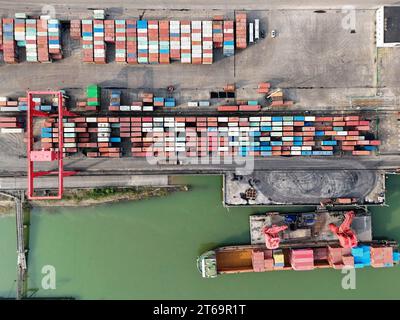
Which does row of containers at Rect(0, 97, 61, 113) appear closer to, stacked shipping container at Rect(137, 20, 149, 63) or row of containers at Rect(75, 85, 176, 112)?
row of containers at Rect(75, 85, 176, 112)

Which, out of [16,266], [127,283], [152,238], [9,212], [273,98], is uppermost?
[273,98]

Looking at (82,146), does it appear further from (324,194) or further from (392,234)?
(392,234)

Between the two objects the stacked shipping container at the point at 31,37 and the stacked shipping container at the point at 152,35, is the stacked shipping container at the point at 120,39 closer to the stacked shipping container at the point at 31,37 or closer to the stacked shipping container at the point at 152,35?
the stacked shipping container at the point at 152,35

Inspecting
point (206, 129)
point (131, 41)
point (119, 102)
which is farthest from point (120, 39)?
point (206, 129)

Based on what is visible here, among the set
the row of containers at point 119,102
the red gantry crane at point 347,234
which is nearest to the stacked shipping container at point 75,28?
the row of containers at point 119,102

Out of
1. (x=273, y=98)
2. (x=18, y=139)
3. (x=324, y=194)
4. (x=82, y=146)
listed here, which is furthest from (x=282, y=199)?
(x=18, y=139)

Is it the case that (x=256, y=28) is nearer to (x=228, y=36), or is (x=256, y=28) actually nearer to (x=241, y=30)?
(x=241, y=30)
